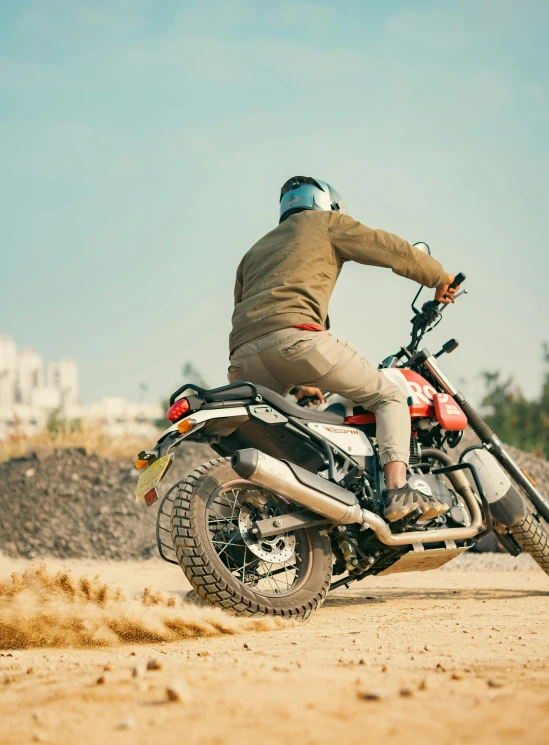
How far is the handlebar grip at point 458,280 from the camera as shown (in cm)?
550

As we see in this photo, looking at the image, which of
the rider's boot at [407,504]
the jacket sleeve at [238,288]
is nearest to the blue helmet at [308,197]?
the jacket sleeve at [238,288]

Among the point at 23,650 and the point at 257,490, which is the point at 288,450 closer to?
the point at 257,490

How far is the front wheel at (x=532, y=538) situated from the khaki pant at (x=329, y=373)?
49.0 inches

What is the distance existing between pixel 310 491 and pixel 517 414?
15.5 m

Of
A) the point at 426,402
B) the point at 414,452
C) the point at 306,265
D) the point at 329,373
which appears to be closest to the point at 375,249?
the point at 306,265

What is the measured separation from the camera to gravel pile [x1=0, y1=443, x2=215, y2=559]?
10.9 meters

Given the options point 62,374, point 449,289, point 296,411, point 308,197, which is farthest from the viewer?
point 62,374

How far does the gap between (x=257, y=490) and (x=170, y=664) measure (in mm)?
1816

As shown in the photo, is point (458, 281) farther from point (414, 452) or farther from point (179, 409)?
point (179, 409)

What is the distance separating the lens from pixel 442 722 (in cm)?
202

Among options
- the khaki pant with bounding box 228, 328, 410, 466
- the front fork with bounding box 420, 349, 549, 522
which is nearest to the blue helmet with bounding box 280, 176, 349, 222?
the khaki pant with bounding box 228, 328, 410, 466

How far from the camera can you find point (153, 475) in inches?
163

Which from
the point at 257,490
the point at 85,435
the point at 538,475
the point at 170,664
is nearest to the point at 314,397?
the point at 257,490

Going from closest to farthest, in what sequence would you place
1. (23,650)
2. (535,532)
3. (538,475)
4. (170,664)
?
(170,664)
(23,650)
(535,532)
(538,475)
